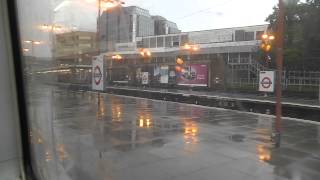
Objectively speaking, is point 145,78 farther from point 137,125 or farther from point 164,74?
point 137,125

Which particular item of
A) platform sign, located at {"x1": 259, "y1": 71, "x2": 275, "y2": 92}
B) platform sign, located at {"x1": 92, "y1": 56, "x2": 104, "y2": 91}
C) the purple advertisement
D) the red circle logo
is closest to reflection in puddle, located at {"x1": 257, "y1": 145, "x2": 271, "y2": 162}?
platform sign, located at {"x1": 92, "y1": 56, "x2": 104, "y2": 91}

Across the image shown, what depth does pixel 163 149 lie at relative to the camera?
570 centimetres

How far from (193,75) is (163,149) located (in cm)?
1740

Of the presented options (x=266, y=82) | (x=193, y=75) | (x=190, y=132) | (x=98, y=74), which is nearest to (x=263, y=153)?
(x=190, y=132)

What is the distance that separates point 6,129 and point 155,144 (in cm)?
305

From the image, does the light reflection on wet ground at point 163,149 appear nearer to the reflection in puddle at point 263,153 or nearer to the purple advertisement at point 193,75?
the reflection in puddle at point 263,153

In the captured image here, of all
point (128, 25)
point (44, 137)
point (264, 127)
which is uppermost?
point (128, 25)

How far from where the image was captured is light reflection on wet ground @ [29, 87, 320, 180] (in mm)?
3748

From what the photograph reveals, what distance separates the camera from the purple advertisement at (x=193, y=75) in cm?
2205

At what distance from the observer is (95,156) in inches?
199

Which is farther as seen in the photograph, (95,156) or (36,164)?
(95,156)

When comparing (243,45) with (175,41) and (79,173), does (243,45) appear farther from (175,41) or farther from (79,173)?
(79,173)

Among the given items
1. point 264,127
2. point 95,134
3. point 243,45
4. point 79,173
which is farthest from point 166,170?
point 243,45

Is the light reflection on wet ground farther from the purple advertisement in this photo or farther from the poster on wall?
the poster on wall
